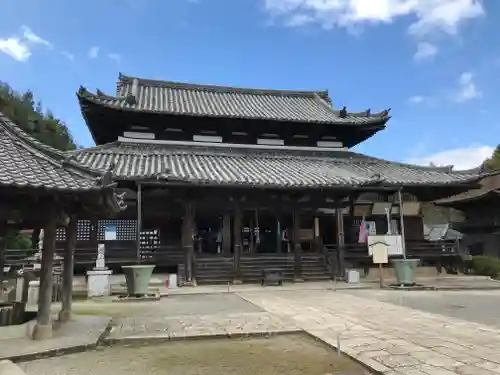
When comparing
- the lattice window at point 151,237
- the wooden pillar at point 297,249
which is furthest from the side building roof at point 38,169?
the wooden pillar at point 297,249

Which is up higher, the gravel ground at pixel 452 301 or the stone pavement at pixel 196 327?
the stone pavement at pixel 196 327

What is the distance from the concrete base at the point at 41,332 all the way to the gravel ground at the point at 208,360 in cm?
101

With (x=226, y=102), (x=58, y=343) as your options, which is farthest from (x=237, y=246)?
(x=58, y=343)

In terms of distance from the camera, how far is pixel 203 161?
759 inches

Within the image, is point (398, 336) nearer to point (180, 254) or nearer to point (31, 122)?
point (180, 254)

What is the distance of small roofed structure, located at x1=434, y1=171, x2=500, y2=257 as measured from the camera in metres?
24.6

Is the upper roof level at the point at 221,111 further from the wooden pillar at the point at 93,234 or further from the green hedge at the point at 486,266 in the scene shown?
the green hedge at the point at 486,266

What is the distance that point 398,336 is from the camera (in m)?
7.30

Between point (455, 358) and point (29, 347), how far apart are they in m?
6.26

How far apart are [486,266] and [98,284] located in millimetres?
17594

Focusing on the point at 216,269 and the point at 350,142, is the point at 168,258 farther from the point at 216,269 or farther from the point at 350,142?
the point at 350,142

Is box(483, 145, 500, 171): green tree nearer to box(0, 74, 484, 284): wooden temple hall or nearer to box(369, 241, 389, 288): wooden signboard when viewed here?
box(0, 74, 484, 284): wooden temple hall

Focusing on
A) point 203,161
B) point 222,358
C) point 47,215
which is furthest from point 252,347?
point 203,161

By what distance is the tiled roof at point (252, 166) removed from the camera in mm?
16953
